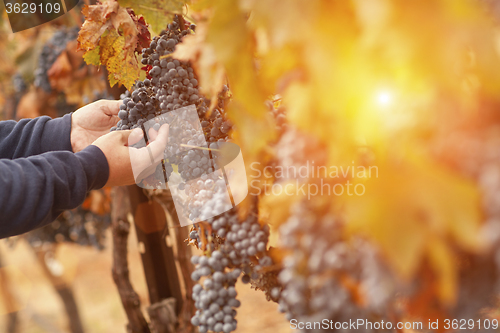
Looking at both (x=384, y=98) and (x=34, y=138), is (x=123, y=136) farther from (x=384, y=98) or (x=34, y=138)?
(x=384, y=98)

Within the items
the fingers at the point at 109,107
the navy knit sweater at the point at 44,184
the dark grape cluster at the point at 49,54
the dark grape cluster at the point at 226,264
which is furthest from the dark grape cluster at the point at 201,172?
the dark grape cluster at the point at 49,54

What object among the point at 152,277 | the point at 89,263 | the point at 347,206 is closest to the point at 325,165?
the point at 347,206

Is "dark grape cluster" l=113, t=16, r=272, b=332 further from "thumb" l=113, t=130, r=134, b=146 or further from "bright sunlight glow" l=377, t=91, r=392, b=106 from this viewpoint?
"bright sunlight glow" l=377, t=91, r=392, b=106

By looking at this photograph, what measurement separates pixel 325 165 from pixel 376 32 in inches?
4.6

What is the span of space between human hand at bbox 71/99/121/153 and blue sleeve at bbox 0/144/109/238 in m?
0.27

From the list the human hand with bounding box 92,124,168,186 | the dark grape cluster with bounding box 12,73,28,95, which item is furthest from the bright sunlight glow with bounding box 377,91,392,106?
the dark grape cluster with bounding box 12,73,28,95

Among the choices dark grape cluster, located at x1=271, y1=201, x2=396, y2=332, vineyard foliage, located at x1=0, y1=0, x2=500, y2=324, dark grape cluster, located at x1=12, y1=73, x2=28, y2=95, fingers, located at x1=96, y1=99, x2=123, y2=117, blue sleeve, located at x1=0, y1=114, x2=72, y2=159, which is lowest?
dark grape cluster, located at x1=271, y1=201, x2=396, y2=332

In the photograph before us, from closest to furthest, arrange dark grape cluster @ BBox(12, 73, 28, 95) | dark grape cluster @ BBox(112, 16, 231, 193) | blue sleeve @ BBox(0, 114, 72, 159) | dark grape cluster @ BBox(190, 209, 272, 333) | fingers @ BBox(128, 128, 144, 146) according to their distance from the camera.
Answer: dark grape cluster @ BBox(190, 209, 272, 333)
dark grape cluster @ BBox(112, 16, 231, 193)
fingers @ BBox(128, 128, 144, 146)
blue sleeve @ BBox(0, 114, 72, 159)
dark grape cluster @ BBox(12, 73, 28, 95)

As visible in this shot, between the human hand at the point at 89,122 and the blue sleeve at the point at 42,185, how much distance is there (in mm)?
266

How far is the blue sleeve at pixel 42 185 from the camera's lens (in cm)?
59

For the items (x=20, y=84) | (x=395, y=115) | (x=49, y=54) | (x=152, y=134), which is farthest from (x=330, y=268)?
(x=20, y=84)

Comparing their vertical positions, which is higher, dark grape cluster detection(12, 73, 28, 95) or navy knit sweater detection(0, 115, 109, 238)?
dark grape cluster detection(12, 73, 28, 95)

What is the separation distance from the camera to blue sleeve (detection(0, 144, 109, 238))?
0.59 meters

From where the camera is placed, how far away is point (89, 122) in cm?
91
